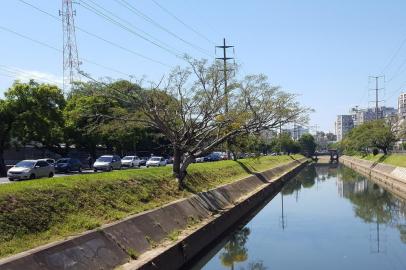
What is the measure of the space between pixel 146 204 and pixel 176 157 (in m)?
8.65

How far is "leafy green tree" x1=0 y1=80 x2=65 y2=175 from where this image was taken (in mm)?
43844

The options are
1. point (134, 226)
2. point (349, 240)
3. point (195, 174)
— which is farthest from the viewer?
point (195, 174)

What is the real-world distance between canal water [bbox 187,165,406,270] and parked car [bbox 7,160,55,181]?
1630 centimetres

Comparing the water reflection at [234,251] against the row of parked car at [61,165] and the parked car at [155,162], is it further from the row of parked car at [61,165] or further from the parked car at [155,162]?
the parked car at [155,162]

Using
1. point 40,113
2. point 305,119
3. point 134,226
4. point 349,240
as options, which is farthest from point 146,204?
point 40,113

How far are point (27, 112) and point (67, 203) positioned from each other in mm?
29988

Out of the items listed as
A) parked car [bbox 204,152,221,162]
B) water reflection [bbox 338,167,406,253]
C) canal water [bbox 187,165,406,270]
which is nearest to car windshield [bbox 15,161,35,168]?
canal water [bbox 187,165,406,270]

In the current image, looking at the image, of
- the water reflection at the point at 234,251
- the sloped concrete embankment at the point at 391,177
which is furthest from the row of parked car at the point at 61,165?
the sloped concrete embankment at the point at 391,177

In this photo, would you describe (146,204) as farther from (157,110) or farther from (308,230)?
(308,230)

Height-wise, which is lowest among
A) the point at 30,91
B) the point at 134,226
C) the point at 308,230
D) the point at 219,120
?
the point at 308,230

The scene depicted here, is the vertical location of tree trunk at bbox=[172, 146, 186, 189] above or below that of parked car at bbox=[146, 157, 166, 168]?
above

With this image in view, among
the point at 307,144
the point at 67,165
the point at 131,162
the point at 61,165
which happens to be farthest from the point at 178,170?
the point at 307,144

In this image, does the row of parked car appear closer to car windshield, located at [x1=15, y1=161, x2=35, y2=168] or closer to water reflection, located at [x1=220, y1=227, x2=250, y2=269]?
car windshield, located at [x1=15, y1=161, x2=35, y2=168]

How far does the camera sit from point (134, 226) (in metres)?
17.3
